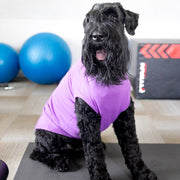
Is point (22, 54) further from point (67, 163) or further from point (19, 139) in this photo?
point (67, 163)

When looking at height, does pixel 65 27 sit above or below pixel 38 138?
above

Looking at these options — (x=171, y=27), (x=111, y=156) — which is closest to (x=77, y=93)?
(x=111, y=156)

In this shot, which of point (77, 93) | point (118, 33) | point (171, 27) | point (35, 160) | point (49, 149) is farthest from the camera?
point (171, 27)

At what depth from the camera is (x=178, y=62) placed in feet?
10.2

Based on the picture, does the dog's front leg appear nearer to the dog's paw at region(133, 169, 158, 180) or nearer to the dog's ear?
the dog's paw at region(133, 169, 158, 180)

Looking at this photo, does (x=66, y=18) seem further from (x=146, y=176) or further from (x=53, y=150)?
(x=146, y=176)

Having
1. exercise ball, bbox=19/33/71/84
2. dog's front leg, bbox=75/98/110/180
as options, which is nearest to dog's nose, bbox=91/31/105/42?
dog's front leg, bbox=75/98/110/180

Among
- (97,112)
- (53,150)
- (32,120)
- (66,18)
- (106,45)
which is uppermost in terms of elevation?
(106,45)

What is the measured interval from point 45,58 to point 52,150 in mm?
1935

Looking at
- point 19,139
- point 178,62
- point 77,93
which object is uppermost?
point 77,93

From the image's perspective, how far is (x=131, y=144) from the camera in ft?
5.38

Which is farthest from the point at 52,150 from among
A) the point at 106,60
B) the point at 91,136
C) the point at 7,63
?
the point at 7,63

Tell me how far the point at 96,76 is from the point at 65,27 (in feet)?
9.35

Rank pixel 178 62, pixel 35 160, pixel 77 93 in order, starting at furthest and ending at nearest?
1. pixel 178 62
2. pixel 35 160
3. pixel 77 93
